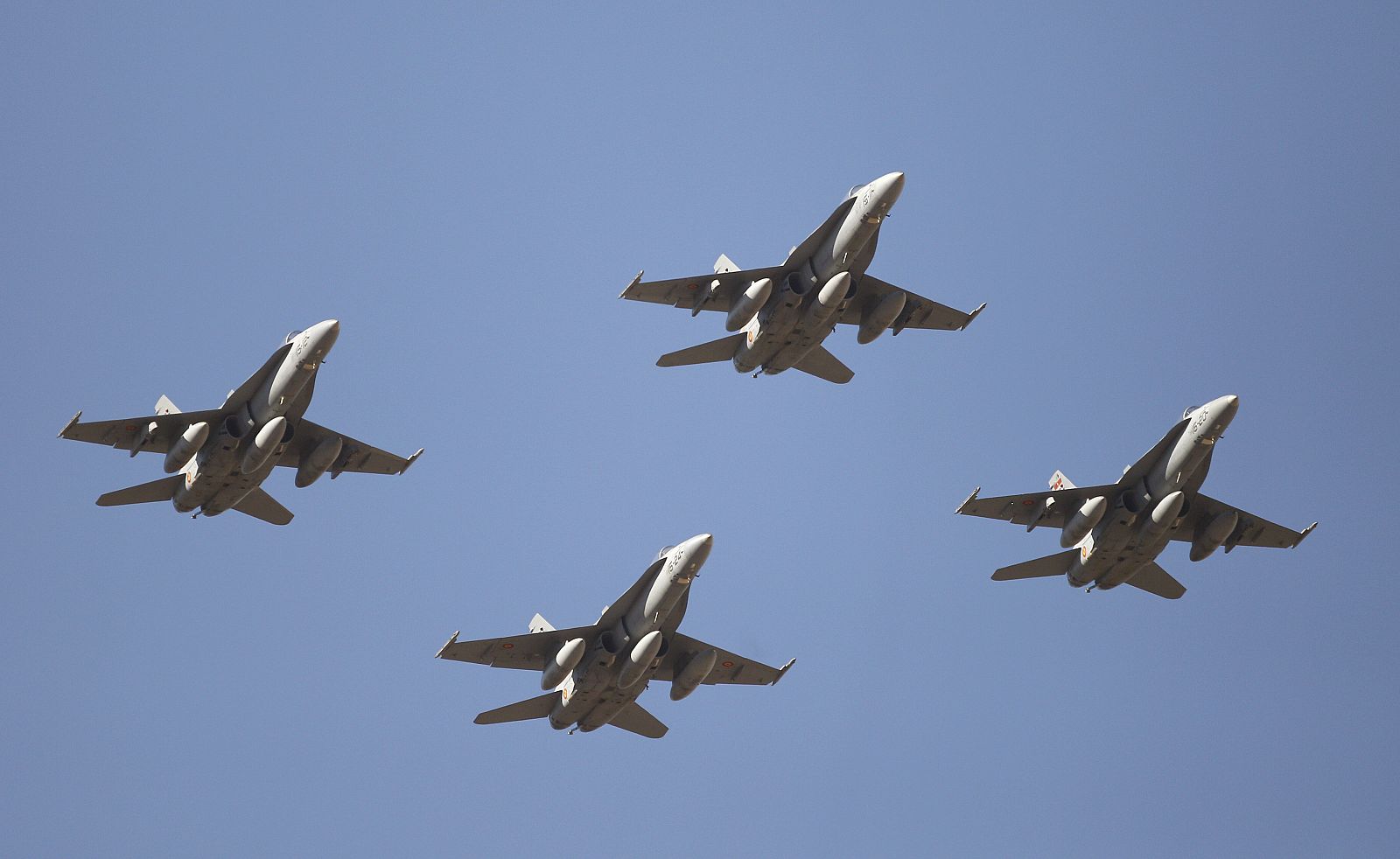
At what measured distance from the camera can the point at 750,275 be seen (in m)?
60.2

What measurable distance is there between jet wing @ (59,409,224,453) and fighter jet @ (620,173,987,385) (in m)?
14.5

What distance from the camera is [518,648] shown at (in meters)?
57.1

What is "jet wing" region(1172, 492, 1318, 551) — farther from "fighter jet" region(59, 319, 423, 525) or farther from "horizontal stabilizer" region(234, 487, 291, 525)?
"horizontal stabilizer" region(234, 487, 291, 525)

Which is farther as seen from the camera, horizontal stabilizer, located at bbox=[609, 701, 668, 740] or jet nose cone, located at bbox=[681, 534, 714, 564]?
horizontal stabilizer, located at bbox=[609, 701, 668, 740]

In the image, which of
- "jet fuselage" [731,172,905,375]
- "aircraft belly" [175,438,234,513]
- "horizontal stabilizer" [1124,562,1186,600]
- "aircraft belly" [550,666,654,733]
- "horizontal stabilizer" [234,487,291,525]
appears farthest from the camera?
"horizontal stabilizer" [1124,562,1186,600]

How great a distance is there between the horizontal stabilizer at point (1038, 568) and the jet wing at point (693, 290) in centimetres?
1325

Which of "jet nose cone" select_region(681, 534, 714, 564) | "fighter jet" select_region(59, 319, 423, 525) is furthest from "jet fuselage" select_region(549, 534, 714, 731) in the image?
"fighter jet" select_region(59, 319, 423, 525)

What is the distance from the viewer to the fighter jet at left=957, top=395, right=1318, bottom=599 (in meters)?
56.7

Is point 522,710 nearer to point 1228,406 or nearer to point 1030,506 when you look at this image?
point 1030,506

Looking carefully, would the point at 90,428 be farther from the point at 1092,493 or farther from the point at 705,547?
the point at 1092,493

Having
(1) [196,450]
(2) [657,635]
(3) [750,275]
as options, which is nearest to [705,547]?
(2) [657,635]

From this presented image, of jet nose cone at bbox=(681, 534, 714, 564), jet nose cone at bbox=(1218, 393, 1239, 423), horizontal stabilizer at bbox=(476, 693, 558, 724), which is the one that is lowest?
horizontal stabilizer at bbox=(476, 693, 558, 724)

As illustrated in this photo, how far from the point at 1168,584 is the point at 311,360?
31011 millimetres

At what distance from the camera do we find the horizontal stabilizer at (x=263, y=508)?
200 feet
